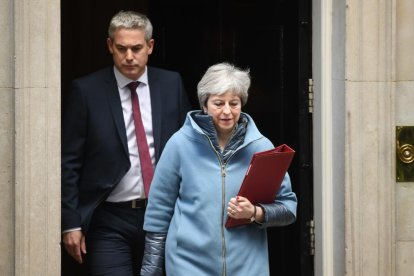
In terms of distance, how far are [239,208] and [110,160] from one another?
106 centimetres

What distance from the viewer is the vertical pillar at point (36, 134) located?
477cm

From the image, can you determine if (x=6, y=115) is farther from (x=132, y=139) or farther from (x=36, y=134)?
(x=132, y=139)

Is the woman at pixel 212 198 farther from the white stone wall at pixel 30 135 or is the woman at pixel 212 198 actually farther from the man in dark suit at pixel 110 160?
the white stone wall at pixel 30 135

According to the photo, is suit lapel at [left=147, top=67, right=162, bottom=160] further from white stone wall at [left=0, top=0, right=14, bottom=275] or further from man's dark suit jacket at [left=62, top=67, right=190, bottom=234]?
white stone wall at [left=0, top=0, right=14, bottom=275]

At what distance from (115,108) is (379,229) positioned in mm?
1671

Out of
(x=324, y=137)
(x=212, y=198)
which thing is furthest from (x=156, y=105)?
(x=324, y=137)

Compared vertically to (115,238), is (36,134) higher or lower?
higher

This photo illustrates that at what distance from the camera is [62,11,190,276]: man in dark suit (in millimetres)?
4785

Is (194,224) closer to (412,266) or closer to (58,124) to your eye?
(58,124)

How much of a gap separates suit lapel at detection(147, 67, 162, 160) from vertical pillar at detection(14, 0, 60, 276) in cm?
53

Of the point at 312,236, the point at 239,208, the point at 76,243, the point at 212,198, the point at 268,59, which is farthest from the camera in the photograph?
the point at 268,59

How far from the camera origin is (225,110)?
418cm

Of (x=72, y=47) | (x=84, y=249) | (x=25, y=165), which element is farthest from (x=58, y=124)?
(x=72, y=47)

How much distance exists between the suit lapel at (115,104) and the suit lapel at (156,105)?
0.17 m
